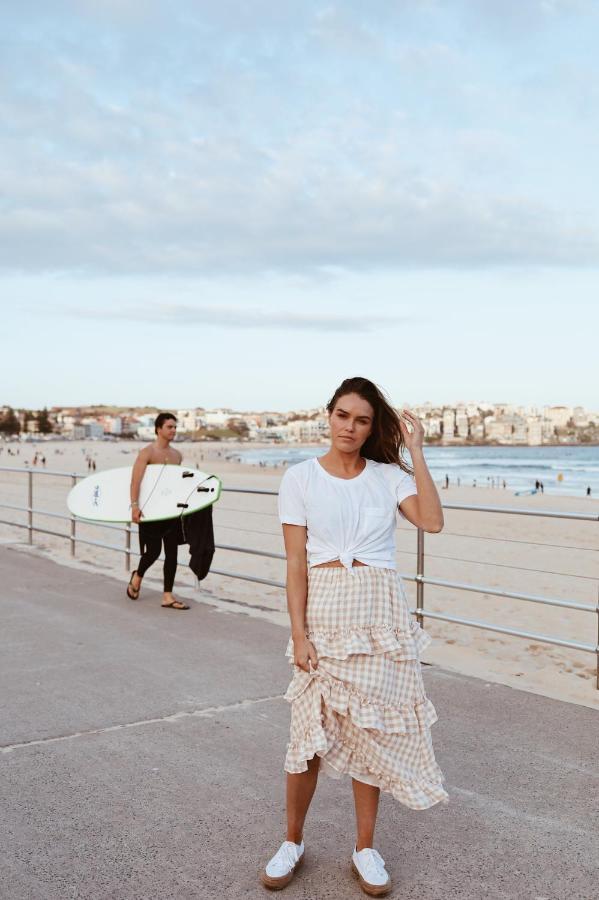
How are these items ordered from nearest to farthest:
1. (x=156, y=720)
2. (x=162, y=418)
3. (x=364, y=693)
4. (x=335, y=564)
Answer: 1. (x=364, y=693)
2. (x=335, y=564)
3. (x=156, y=720)
4. (x=162, y=418)

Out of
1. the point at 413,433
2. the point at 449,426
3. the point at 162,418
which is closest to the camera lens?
the point at 413,433

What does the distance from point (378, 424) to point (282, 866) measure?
1404mm

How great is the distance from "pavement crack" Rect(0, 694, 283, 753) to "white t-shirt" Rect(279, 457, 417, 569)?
1859mm

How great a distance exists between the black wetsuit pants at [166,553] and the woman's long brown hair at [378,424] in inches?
170

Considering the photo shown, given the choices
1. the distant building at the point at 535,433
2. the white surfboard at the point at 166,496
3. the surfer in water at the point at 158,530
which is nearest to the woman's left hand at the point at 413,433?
the white surfboard at the point at 166,496

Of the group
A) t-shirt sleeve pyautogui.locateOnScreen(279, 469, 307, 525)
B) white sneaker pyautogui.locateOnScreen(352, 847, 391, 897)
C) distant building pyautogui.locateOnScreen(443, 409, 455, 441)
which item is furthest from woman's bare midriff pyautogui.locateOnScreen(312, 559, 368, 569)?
distant building pyautogui.locateOnScreen(443, 409, 455, 441)

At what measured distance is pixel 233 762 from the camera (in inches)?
141

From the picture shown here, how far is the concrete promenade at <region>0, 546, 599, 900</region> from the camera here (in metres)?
2.65

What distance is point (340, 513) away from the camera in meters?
2.59

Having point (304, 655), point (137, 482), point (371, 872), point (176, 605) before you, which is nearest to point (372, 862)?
point (371, 872)

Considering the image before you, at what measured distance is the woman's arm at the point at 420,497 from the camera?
263cm

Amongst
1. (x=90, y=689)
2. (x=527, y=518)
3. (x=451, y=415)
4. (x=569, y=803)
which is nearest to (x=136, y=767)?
(x=90, y=689)

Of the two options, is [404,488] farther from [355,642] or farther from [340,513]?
[355,642]

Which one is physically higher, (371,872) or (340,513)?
(340,513)
